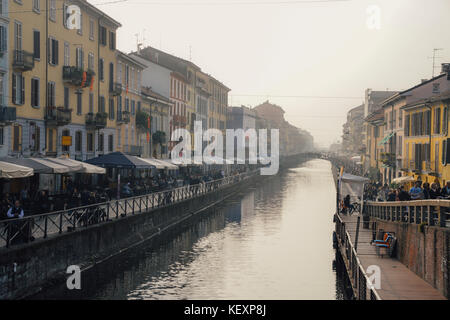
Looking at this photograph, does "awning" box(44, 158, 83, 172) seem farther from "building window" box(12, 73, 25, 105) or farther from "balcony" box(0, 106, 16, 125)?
"building window" box(12, 73, 25, 105)

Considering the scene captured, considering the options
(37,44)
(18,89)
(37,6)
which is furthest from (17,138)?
(37,6)

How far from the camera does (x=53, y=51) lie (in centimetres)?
3338

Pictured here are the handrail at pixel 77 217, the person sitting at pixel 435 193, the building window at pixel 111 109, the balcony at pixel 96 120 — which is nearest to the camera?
the handrail at pixel 77 217

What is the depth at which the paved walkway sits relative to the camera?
1425 centimetres

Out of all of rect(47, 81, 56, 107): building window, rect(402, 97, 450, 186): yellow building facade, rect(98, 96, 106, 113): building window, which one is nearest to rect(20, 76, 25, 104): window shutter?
rect(47, 81, 56, 107): building window

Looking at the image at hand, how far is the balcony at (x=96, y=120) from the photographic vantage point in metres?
38.7

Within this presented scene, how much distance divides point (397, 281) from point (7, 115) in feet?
62.9

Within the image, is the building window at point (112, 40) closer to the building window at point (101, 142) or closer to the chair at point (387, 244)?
the building window at point (101, 142)

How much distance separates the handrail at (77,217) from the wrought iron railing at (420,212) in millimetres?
11145
